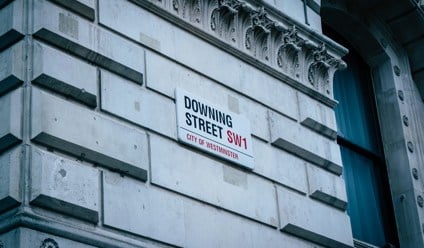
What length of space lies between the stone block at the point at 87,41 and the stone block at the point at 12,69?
0.27 m

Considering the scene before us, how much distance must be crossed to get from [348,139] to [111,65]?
290 inches

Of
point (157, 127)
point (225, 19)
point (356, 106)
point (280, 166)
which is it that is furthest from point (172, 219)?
point (356, 106)

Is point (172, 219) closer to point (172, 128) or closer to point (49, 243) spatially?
point (172, 128)

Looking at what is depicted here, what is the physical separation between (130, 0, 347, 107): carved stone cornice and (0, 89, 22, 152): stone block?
236 centimetres

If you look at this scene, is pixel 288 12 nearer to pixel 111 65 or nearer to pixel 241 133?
pixel 241 133

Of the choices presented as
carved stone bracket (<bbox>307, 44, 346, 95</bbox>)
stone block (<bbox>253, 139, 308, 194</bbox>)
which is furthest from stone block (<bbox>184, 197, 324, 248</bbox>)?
carved stone bracket (<bbox>307, 44, 346, 95</bbox>)

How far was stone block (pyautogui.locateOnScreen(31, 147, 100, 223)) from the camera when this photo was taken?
29.8ft

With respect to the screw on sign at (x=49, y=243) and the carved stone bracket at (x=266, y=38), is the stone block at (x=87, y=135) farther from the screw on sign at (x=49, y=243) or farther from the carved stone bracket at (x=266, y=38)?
the carved stone bracket at (x=266, y=38)

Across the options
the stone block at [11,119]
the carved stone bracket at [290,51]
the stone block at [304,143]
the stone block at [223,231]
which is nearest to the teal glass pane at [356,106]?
the stone block at [304,143]

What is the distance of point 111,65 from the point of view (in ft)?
34.4

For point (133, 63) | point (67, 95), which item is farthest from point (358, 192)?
point (67, 95)

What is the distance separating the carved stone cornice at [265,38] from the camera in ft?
39.6

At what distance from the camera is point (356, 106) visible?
17.5 meters

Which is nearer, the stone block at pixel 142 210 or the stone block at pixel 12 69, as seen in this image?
the stone block at pixel 12 69
